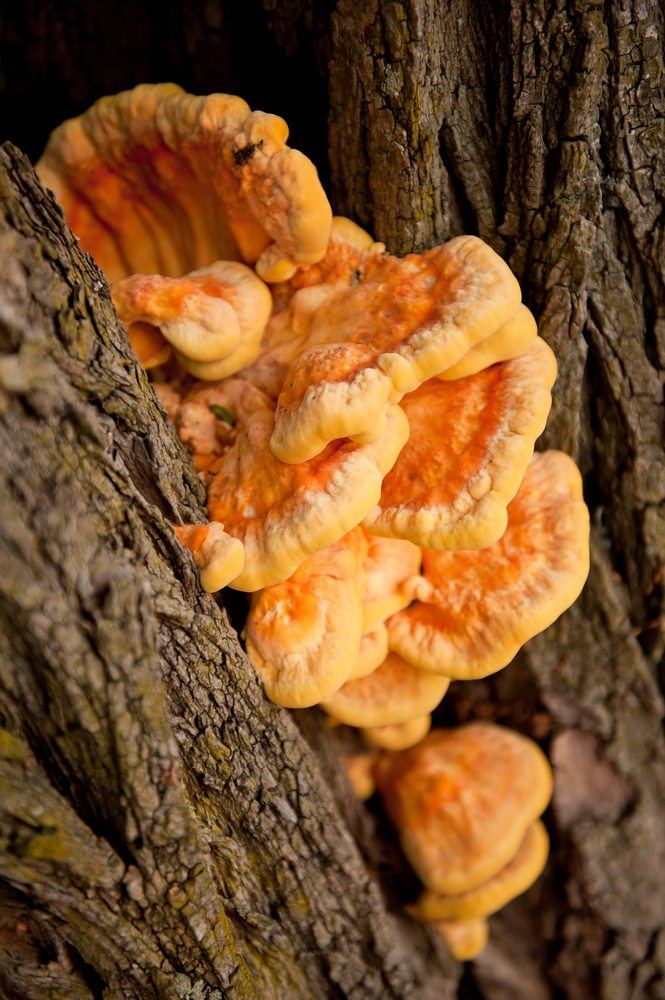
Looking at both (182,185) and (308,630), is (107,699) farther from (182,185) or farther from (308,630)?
(182,185)

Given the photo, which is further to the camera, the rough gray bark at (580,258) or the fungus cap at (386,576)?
the fungus cap at (386,576)

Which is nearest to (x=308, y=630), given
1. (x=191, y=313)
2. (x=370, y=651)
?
(x=370, y=651)

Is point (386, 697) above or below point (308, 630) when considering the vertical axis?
below

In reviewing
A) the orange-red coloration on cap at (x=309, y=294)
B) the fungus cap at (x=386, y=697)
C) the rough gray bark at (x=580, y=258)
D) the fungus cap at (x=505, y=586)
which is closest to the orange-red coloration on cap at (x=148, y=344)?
the orange-red coloration on cap at (x=309, y=294)

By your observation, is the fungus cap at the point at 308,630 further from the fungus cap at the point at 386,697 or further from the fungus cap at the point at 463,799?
the fungus cap at the point at 463,799

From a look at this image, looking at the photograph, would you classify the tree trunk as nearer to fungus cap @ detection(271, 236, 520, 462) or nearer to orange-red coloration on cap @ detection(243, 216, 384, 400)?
orange-red coloration on cap @ detection(243, 216, 384, 400)

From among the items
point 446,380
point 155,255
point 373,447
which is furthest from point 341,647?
point 155,255

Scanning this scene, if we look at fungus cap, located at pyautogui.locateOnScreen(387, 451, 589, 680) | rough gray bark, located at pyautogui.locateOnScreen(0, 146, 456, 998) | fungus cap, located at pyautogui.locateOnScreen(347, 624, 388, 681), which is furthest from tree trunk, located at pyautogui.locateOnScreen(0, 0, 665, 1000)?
fungus cap, located at pyautogui.locateOnScreen(387, 451, 589, 680)
